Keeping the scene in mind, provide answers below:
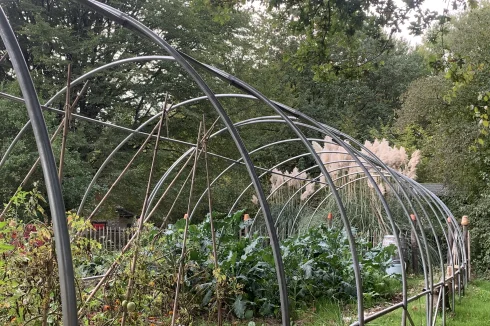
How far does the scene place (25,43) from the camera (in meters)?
13.2

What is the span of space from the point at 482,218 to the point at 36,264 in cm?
1000

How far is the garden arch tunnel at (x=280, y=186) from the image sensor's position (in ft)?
3.70

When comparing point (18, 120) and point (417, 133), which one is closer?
point (18, 120)

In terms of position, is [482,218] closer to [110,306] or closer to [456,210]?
[456,210]

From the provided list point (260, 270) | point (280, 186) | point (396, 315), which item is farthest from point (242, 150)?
point (280, 186)

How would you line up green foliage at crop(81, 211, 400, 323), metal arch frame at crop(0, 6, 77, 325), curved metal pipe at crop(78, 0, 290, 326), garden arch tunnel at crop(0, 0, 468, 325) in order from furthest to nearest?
1. green foliage at crop(81, 211, 400, 323)
2. curved metal pipe at crop(78, 0, 290, 326)
3. garden arch tunnel at crop(0, 0, 468, 325)
4. metal arch frame at crop(0, 6, 77, 325)

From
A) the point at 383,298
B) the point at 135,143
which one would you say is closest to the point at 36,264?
the point at 383,298

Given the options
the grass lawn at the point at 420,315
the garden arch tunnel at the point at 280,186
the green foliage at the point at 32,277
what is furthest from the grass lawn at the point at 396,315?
the green foliage at the point at 32,277

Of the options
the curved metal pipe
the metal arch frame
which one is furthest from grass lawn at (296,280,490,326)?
the metal arch frame

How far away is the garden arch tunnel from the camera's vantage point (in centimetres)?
113

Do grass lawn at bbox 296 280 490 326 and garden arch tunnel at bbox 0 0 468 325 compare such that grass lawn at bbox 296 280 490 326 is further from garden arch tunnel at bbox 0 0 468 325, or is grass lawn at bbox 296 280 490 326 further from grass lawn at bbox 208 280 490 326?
garden arch tunnel at bbox 0 0 468 325

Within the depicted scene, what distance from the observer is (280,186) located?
6.37 metres

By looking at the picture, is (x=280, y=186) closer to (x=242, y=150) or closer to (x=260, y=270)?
(x=260, y=270)

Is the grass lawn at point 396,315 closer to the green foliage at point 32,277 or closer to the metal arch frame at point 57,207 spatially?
the green foliage at point 32,277
